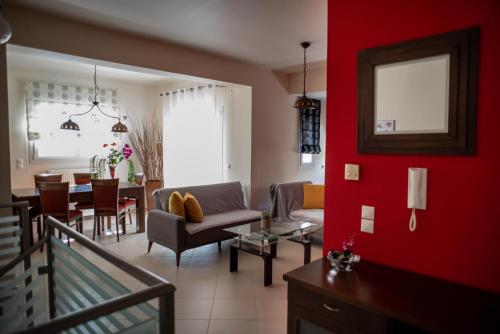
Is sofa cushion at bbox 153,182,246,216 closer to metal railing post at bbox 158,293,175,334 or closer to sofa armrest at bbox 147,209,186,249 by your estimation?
sofa armrest at bbox 147,209,186,249

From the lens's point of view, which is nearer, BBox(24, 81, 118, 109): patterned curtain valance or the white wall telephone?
the white wall telephone

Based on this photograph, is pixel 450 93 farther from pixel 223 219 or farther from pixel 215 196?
pixel 215 196

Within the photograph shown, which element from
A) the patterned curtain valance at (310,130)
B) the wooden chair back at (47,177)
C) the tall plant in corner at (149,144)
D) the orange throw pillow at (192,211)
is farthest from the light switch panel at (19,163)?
the patterned curtain valance at (310,130)

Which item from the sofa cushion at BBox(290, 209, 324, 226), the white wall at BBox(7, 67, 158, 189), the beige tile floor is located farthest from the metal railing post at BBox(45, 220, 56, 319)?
the white wall at BBox(7, 67, 158, 189)

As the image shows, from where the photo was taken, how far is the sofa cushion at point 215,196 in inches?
173

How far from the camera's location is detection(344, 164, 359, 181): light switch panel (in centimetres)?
205

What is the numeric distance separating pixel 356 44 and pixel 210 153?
3971 millimetres

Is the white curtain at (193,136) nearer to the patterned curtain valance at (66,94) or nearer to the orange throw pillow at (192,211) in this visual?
the patterned curtain valance at (66,94)

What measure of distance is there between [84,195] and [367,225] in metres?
4.13

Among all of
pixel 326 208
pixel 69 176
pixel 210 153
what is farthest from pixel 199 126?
pixel 326 208

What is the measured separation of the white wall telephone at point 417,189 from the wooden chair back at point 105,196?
4048 mm

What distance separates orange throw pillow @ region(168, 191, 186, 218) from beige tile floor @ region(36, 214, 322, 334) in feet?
1.93

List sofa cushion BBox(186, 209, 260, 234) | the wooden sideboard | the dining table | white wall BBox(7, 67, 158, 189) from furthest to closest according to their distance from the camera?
white wall BBox(7, 67, 158, 189) → the dining table → sofa cushion BBox(186, 209, 260, 234) → the wooden sideboard

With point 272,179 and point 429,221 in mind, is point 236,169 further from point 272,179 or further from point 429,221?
point 429,221
